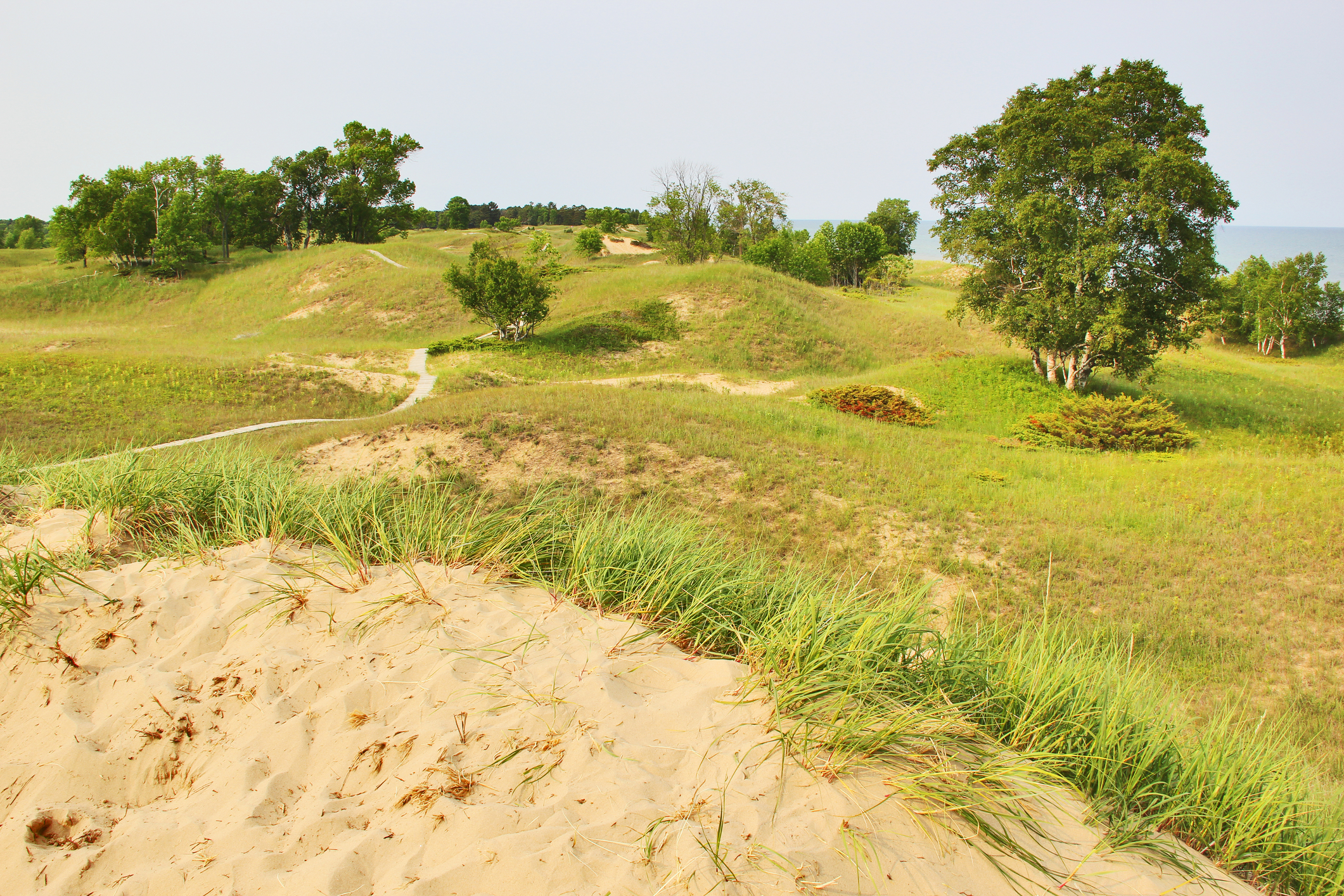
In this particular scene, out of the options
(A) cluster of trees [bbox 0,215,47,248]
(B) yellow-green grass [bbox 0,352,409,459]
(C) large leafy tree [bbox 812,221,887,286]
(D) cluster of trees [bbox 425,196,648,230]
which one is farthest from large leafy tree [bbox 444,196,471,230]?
(B) yellow-green grass [bbox 0,352,409,459]

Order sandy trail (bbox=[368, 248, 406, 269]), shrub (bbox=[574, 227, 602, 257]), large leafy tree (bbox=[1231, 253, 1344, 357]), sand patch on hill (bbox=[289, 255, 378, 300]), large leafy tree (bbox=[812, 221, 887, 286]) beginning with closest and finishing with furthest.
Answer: sand patch on hill (bbox=[289, 255, 378, 300]), sandy trail (bbox=[368, 248, 406, 269]), large leafy tree (bbox=[1231, 253, 1344, 357]), shrub (bbox=[574, 227, 602, 257]), large leafy tree (bbox=[812, 221, 887, 286])

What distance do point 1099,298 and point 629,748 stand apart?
783 inches

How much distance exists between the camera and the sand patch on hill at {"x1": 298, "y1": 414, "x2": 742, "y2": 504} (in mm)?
10602

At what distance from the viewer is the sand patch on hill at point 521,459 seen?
1060 centimetres

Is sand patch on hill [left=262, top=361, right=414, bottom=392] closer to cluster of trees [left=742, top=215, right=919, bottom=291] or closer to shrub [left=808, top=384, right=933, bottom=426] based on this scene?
shrub [left=808, top=384, right=933, bottom=426]

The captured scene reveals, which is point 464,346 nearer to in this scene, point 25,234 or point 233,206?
point 233,206

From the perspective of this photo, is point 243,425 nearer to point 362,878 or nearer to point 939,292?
point 362,878

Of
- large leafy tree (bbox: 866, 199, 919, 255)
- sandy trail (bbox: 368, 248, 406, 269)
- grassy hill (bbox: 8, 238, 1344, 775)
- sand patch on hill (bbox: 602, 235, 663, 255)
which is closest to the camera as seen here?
grassy hill (bbox: 8, 238, 1344, 775)

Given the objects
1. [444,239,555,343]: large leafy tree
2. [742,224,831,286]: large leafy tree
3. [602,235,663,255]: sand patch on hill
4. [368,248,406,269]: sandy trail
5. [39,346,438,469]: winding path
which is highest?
[602,235,663,255]: sand patch on hill

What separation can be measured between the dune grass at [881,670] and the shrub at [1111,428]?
11.7 m

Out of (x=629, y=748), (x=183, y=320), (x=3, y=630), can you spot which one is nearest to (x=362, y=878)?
(x=629, y=748)

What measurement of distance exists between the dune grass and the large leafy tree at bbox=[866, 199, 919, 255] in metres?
72.3

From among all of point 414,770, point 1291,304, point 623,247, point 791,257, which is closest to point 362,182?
point 623,247

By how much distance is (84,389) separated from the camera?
16.6m
